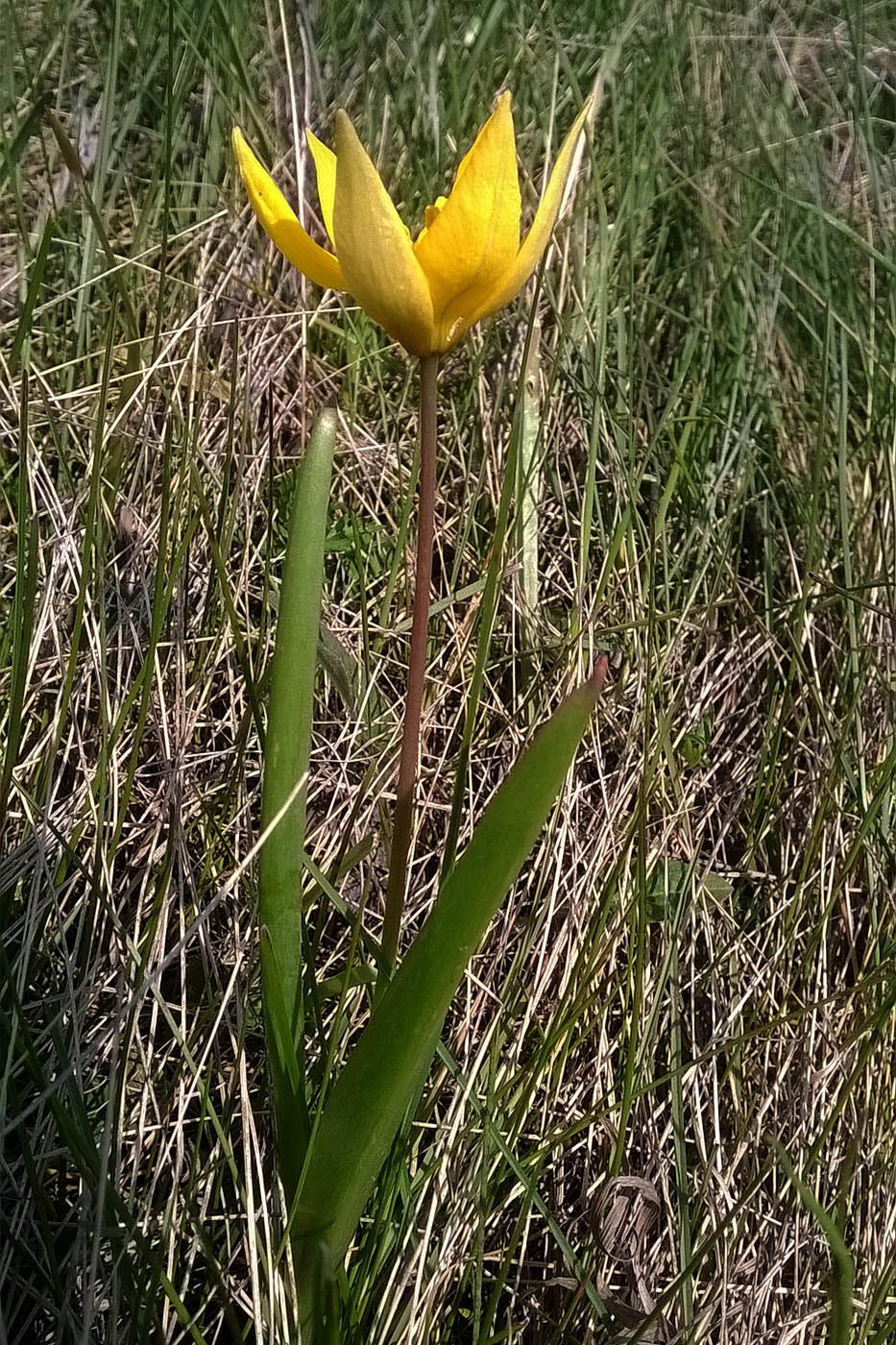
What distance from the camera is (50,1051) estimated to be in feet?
3.21

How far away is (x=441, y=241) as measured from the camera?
2.35ft

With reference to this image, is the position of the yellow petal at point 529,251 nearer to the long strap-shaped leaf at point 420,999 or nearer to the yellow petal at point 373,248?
the yellow petal at point 373,248

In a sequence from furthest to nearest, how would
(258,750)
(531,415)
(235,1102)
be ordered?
(531,415), (258,750), (235,1102)

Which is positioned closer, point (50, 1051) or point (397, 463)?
point (50, 1051)

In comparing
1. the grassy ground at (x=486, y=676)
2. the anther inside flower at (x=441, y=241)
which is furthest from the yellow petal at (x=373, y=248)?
the grassy ground at (x=486, y=676)

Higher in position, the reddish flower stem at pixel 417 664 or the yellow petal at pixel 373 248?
the yellow petal at pixel 373 248

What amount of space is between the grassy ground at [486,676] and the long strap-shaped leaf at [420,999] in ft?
0.37

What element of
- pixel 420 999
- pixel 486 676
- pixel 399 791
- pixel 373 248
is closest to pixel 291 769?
pixel 399 791

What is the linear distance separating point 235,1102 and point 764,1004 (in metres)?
0.54

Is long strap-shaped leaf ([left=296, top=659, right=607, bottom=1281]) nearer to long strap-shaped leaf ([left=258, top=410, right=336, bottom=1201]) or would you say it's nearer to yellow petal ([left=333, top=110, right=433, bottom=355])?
long strap-shaped leaf ([left=258, top=410, right=336, bottom=1201])

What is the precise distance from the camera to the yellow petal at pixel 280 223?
2.59 ft

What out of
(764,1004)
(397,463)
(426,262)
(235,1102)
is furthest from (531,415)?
(235,1102)

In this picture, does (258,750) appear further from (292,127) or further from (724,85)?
(724,85)

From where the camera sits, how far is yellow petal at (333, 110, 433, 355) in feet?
2.24
